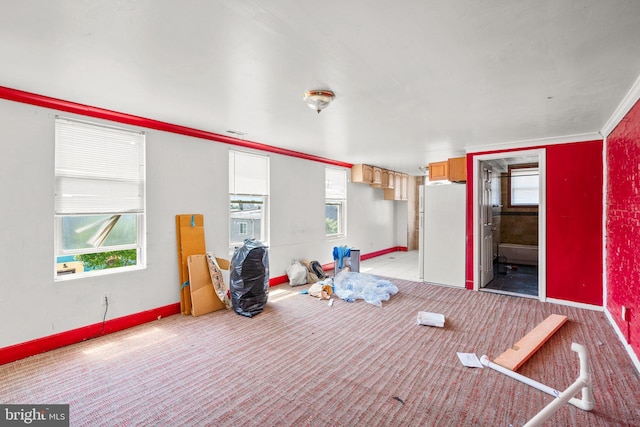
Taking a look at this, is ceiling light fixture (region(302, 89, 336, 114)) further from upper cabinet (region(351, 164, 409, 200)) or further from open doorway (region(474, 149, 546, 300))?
upper cabinet (region(351, 164, 409, 200))

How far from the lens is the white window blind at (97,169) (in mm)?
2984

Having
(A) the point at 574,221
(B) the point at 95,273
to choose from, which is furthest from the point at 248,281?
(A) the point at 574,221

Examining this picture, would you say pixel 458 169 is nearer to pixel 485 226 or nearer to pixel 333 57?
pixel 485 226

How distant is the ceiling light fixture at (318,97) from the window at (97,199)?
2142mm

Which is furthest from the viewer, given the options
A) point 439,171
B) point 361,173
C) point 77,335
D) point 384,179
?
point 384,179

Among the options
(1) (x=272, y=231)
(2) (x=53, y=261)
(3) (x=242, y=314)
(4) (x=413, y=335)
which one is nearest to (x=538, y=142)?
(4) (x=413, y=335)

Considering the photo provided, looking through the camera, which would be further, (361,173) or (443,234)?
(361,173)

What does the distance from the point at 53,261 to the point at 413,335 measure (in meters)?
3.64

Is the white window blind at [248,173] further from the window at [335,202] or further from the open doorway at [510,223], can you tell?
the open doorway at [510,223]

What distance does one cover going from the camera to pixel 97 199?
3.21m

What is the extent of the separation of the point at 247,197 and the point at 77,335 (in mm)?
2653

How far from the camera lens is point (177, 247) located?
387cm

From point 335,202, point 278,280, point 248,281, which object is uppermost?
point 335,202

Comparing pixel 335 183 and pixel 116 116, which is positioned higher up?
pixel 116 116
